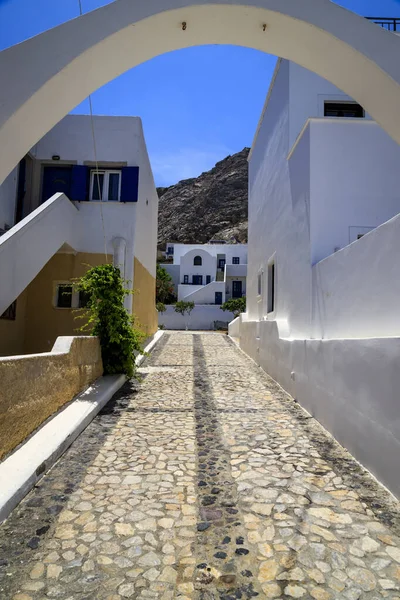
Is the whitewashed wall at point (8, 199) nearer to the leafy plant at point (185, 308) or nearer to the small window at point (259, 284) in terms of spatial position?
the small window at point (259, 284)

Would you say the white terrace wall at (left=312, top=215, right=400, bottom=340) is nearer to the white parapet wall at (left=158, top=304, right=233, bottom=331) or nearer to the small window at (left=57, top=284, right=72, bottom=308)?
the small window at (left=57, top=284, right=72, bottom=308)

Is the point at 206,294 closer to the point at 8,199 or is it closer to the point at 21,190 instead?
the point at 21,190

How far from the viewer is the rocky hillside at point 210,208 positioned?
66812 mm

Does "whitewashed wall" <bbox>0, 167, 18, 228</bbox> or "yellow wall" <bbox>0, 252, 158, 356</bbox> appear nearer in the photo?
"whitewashed wall" <bbox>0, 167, 18, 228</bbox>

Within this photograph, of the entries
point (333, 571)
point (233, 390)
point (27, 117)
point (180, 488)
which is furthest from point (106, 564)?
point (233, 390)

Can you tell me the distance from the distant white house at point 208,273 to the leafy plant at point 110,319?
34764 mm

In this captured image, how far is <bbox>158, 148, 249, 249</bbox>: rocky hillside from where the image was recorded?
2630 inches

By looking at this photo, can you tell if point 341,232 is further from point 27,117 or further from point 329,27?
point 27,117

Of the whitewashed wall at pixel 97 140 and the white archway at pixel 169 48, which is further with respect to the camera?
the whitewashed wall at pixel 97 140

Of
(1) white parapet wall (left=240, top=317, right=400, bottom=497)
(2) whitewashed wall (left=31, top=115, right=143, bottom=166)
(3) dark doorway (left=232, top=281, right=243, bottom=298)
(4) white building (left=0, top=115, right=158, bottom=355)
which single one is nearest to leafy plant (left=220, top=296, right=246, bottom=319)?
(3) dark doorway (left=232, top=281, right=243, bottom=298)

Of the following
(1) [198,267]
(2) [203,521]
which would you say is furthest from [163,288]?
(2) [203,521]

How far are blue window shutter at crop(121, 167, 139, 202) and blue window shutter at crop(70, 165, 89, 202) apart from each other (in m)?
0.98

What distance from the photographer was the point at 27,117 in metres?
3.10

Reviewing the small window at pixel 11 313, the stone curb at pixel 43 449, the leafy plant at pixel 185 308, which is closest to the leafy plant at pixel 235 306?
the leafy plant at pixel 185 308
